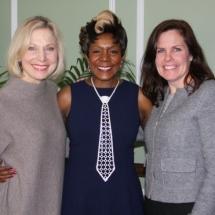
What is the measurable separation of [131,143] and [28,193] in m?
0.66

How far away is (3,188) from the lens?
7.08 feet

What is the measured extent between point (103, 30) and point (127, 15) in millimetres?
1742

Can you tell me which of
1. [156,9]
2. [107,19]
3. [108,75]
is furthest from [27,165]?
[156,9]

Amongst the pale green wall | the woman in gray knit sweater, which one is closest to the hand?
the woman in gray knit sweater

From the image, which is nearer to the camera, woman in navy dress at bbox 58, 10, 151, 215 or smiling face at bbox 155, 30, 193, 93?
smiling face at bbox 155, 30, 193, 93

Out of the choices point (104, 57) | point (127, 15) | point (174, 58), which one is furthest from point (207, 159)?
point (127, 15)

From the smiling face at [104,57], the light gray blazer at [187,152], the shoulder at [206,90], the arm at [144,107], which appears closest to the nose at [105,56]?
the smiling face at [104,57]

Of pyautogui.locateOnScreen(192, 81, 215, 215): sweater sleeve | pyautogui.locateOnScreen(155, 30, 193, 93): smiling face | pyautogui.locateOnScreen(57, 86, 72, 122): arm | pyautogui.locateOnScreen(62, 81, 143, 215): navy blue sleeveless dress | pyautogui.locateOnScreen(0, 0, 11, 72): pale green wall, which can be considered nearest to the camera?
pyautogui.locateOnScreen(192, 81, 215, 215): sweater sleeve

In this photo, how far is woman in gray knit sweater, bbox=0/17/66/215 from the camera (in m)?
2.15

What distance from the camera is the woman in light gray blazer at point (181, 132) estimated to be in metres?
2.02

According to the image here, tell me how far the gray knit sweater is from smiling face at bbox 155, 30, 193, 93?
0.66 m

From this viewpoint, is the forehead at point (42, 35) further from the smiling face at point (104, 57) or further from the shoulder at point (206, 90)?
the shoulder at point (206, 90)

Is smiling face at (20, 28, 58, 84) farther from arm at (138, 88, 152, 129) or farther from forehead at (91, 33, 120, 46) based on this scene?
arm at (138, 88, 152, 129)

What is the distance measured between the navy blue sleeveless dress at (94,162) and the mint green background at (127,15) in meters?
1.72
